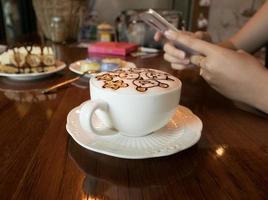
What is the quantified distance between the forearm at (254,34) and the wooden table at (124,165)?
18.9 inches

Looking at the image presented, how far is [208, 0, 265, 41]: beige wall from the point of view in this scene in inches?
77.2

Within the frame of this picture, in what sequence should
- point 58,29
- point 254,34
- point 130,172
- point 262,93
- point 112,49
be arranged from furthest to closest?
1. point 58,29
2. point 112,49
3. point 254,34
4. point 262,93
5. point 130,172

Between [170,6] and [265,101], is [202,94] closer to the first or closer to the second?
[265,101]

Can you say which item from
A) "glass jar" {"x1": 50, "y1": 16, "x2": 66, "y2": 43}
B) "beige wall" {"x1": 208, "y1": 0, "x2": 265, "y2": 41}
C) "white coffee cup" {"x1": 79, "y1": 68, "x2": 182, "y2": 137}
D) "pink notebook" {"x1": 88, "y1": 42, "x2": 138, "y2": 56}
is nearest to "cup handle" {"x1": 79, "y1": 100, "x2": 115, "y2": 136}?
"white coffee cup" {"x1": 79, "y1": 68, "x2": 182, "y2": 137}

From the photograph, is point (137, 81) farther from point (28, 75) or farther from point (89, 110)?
point (28, 75)

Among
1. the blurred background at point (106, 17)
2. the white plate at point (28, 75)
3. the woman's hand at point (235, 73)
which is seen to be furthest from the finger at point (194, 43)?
the blurred background at point (106, 17)

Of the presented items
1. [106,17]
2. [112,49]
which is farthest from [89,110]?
[106,17]

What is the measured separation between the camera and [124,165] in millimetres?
338

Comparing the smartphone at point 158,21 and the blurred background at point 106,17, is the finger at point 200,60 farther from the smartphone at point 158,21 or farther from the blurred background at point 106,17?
the blurred background at point 106,17

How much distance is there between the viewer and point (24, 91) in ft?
1.94

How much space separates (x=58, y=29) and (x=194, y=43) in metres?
0.84

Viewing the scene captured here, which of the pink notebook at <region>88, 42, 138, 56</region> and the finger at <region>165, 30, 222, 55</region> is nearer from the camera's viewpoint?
the finger at <region>165, 30, 222, 55</region>

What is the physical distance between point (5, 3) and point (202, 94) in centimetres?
130

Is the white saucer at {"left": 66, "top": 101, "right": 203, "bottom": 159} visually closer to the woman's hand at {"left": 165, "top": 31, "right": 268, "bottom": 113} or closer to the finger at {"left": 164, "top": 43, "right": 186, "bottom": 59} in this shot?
the woman's hand at {"left": 165, "top": 31, "right": 268, "bottom": 113}
